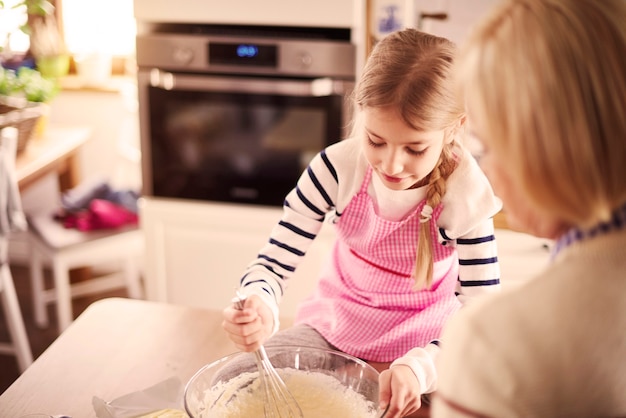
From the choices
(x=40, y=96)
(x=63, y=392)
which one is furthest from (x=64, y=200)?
(x=63, y=392)

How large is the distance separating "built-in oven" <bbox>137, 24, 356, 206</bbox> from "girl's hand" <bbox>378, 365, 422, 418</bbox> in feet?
3.80

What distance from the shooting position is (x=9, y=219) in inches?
86.8

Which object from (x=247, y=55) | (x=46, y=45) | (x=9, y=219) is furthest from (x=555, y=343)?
(x=46, y=45)

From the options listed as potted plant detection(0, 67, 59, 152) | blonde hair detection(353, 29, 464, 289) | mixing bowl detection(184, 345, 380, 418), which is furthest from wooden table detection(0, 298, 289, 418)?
potted plant detection(0, 67, 59, 152)

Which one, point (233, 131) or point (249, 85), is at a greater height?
point (249, 85)

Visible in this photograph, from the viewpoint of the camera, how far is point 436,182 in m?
1.17

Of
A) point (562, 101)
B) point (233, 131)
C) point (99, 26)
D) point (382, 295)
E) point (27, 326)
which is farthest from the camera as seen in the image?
point (99, 26)

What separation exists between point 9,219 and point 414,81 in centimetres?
165

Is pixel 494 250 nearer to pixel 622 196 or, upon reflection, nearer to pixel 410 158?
pixel 410 158

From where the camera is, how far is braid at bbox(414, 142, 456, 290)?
1.16 m

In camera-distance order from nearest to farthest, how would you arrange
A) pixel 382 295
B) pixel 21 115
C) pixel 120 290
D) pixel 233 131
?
pixel 382 295
pixel 233 131
pixel 21 115
pixel 120 290

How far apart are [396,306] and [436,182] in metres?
0.24

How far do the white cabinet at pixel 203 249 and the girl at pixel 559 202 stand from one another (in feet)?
5.04

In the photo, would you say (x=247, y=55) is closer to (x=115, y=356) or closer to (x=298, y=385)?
(x=115, y=356)
